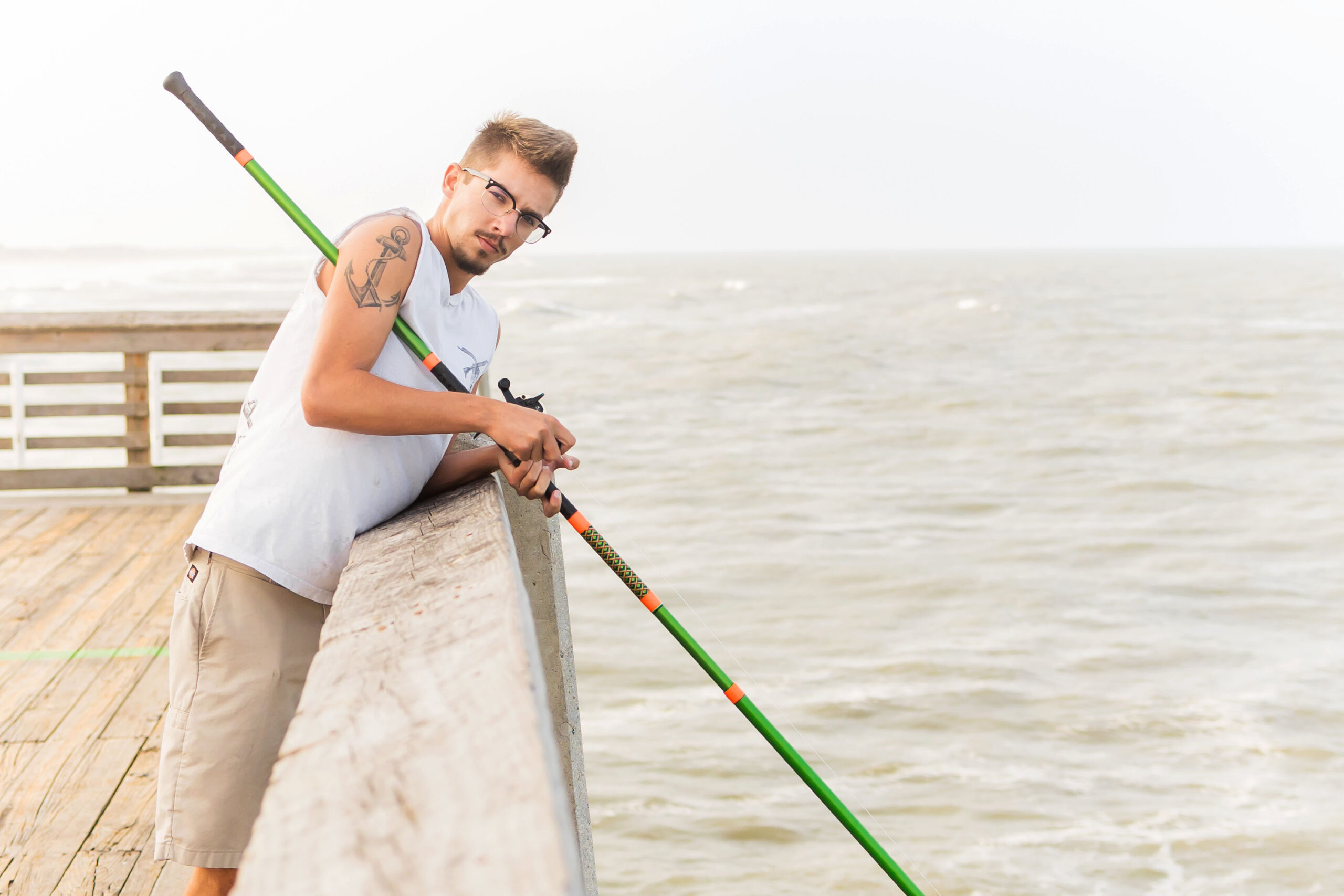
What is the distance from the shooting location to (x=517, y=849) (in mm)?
591

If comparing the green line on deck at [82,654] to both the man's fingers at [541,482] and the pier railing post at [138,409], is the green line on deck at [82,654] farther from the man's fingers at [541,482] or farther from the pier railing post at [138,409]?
the man's fingers at [541,482]

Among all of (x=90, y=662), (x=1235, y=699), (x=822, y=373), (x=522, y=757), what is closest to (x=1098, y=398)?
(x=822, y=373)

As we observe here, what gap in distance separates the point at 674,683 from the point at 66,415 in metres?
3.40

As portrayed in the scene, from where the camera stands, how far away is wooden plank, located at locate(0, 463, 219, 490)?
539cm

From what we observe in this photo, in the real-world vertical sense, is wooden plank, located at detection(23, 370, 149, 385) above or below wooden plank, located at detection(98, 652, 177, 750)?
above

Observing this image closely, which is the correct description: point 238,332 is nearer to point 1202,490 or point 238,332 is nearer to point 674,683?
point 674,683

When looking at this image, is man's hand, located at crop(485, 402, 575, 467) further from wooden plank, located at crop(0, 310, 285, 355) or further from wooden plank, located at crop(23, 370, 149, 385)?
wooden plank, located at crop(23, 370, 149, 385)

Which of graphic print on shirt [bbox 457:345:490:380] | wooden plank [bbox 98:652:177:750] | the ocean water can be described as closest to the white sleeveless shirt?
graphic print on shirt [bbox 457:345:490:380]

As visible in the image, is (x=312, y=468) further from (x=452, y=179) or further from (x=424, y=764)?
(x=424, y=764)

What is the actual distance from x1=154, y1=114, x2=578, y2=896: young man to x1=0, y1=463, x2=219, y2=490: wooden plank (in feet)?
13.8

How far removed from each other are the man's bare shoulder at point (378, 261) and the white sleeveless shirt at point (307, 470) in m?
0.02

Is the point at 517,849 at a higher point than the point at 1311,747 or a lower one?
higher

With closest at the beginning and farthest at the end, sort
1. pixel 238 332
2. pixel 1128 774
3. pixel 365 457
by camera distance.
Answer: pixel 365 457
pixel 238 332
pixel 1128 774

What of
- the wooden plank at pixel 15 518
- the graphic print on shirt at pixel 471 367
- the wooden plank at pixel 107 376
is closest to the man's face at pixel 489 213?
the graphic print on shirt at pixel 471 367
